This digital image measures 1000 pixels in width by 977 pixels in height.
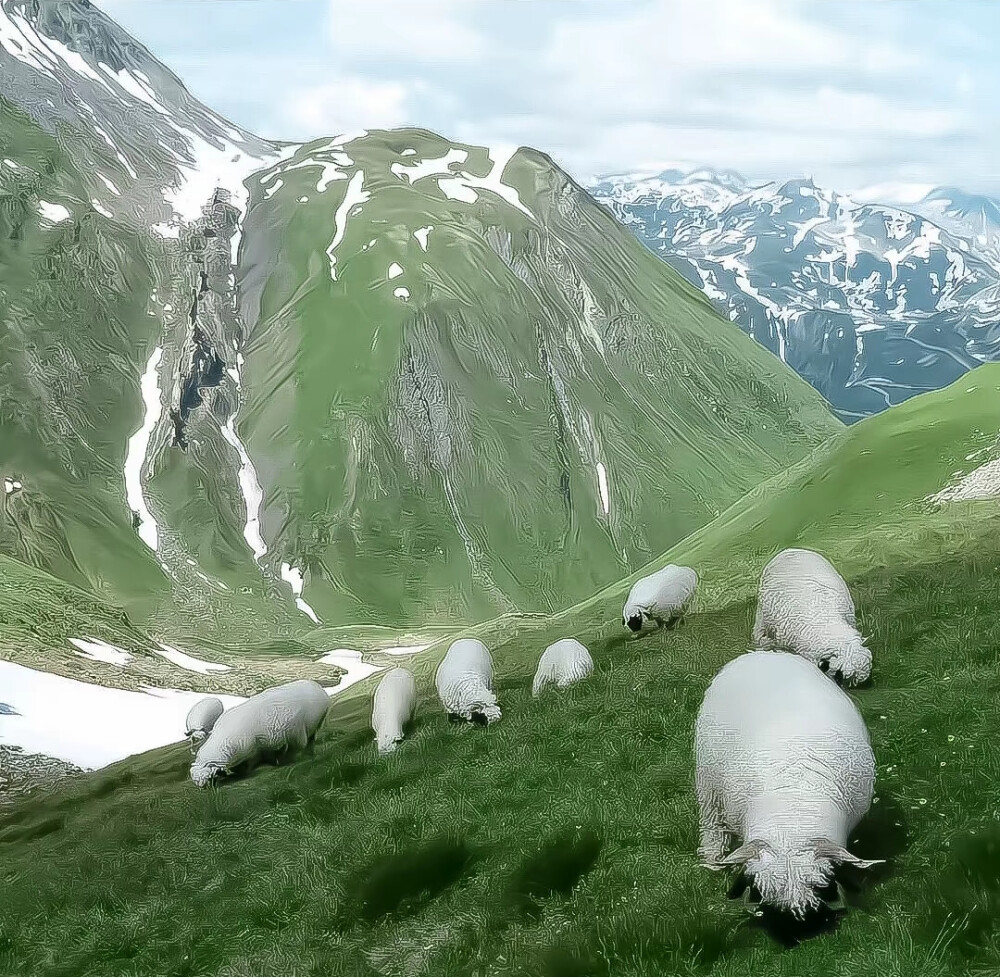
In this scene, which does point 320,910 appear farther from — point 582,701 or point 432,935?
point 582,701

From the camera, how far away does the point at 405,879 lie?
1048cm

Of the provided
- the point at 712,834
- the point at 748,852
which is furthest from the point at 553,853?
the point at 748,852

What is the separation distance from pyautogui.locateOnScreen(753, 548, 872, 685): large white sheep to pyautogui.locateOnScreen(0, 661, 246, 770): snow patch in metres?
40.1

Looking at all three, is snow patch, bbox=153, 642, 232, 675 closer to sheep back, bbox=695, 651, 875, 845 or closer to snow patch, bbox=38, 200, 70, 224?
sheep back, bbox=695, 651, 875, 845

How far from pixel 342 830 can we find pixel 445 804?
65.7 inches

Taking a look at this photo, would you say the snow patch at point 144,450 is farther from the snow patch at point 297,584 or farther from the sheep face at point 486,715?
the sheep face at point 486,715

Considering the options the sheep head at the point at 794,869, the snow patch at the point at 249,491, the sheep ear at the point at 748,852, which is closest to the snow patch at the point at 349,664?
the snow patch at the point at 249,491

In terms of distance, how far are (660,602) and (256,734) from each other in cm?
1159

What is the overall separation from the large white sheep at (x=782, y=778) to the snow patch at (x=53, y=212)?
21067 centimetres

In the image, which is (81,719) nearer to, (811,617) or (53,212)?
(811,617)

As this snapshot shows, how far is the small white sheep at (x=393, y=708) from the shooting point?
19.0 metres

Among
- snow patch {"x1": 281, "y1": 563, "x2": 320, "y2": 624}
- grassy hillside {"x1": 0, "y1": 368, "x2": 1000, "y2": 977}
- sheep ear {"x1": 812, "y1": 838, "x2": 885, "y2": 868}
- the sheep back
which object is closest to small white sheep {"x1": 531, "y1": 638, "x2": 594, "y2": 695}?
grassy hillside {"x1": 0, "y1": 368, "x2": 1000, "y2": 977}

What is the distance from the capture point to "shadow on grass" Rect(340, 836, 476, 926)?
10.1 metres

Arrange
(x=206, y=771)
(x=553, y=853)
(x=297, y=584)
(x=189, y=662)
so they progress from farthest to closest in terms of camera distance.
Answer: (x=297, y=584) → (x=189, y=662) → (x=206, y=771) → (x=553, y=853)
